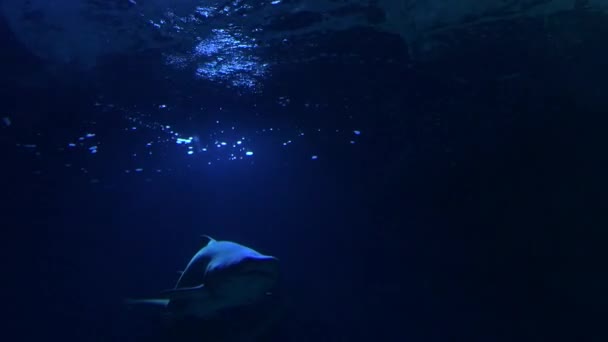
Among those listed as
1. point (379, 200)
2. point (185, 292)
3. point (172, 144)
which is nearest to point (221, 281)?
point (185, 292)

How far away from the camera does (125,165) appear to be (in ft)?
52.0

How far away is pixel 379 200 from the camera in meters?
17.7

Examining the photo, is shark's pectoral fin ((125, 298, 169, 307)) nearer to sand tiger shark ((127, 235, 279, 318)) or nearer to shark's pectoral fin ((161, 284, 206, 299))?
sand tiger shark ((127, 235, 279, 318))

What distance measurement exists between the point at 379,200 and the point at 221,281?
39.8 ft

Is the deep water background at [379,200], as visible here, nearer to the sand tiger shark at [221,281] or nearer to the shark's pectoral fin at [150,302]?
the sand tiger shark at [221,281]

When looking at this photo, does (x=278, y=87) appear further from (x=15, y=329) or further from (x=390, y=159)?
(x=15, y=329)

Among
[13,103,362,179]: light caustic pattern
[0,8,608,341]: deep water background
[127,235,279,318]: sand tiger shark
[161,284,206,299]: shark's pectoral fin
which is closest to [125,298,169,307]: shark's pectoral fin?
[127,235,279,318]: sand tiger shark

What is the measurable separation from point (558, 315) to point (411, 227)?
5899 millimetres

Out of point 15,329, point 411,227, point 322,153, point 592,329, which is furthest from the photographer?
point 15,329

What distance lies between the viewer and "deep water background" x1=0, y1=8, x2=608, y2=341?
35.2 ft

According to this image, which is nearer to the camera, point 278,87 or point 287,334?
point 278,87

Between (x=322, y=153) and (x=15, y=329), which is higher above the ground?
(x=322, y=153)

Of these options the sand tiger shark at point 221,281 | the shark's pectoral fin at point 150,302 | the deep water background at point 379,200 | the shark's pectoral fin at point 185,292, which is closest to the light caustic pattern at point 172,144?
the deep water background at point 379,200

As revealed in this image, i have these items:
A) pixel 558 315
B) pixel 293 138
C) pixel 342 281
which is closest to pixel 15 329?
pixel 342 281
